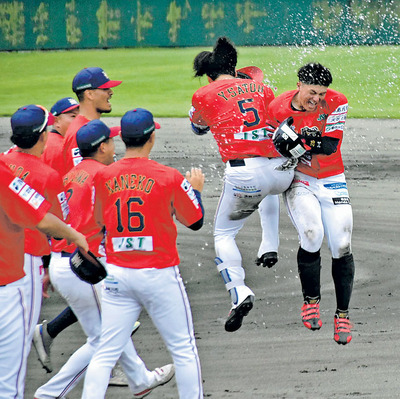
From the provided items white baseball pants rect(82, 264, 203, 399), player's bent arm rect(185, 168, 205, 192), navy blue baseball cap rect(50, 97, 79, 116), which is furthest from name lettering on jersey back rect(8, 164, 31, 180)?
navy blue baseball cap rect(50, 97, 79, 116)

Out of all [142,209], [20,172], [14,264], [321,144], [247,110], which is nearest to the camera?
[14,264]

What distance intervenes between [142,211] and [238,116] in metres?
2.21

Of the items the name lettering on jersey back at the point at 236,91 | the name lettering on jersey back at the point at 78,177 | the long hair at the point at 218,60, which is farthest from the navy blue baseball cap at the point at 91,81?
the name lettering on jersey back at the point at 78,177

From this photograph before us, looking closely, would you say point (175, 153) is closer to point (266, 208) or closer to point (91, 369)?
point (266, 208)

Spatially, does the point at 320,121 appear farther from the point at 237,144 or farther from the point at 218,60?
the point at 218,60

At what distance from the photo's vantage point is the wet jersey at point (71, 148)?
6.74m

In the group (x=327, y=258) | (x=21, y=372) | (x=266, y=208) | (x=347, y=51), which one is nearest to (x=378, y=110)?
(x=347, y=51)

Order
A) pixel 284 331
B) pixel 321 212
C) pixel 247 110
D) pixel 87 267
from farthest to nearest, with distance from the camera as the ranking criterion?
pixel 284 331
pixel 321 212
pixel 247 110
pixel 87 267

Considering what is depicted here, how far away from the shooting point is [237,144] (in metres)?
7.21

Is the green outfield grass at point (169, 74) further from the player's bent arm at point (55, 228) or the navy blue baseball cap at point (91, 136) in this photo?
the player's bent arm at point (55, 228)

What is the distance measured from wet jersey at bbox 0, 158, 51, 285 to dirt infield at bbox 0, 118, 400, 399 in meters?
1.50

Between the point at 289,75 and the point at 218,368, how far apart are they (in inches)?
1074

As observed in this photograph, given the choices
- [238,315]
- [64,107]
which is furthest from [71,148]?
[238,315]

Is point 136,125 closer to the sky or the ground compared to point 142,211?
closer to the sky
